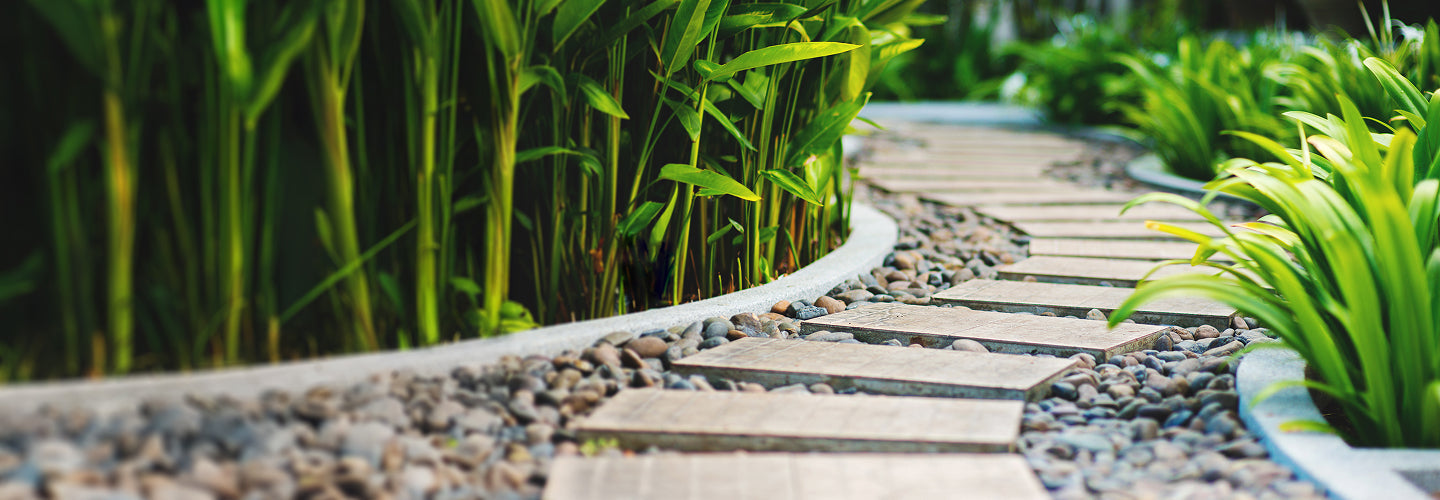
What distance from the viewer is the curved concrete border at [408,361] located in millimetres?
1328

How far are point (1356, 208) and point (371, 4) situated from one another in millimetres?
1703

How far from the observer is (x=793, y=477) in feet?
4.61

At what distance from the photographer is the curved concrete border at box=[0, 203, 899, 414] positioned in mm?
1328

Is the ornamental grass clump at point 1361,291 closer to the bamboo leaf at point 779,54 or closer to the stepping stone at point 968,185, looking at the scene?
the bamboo leaf at point 779,54

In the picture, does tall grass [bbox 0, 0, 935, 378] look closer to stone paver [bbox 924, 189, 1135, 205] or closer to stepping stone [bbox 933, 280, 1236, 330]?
stepping stone [bbox 933, 280, 1236, 330]

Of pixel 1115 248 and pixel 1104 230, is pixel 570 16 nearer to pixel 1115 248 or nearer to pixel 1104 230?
pixel 1115 248

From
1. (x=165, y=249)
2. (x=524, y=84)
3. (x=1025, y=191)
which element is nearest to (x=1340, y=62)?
(x=1025, y=191)

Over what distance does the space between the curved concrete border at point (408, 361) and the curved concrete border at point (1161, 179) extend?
2.07 metres

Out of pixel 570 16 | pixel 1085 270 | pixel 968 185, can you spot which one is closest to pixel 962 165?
pixel 968 185

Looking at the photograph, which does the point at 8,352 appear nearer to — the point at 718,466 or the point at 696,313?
the point at 718,466

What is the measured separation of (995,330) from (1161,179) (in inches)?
98.6

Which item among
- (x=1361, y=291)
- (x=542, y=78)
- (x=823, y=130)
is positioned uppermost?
(x=542, y=78)

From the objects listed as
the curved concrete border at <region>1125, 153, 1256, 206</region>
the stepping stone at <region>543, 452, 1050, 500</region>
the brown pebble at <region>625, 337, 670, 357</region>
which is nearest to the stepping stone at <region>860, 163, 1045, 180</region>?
the curved concrete border at <region>1125, 153, 1256, 206</region>

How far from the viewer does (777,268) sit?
258 cm
